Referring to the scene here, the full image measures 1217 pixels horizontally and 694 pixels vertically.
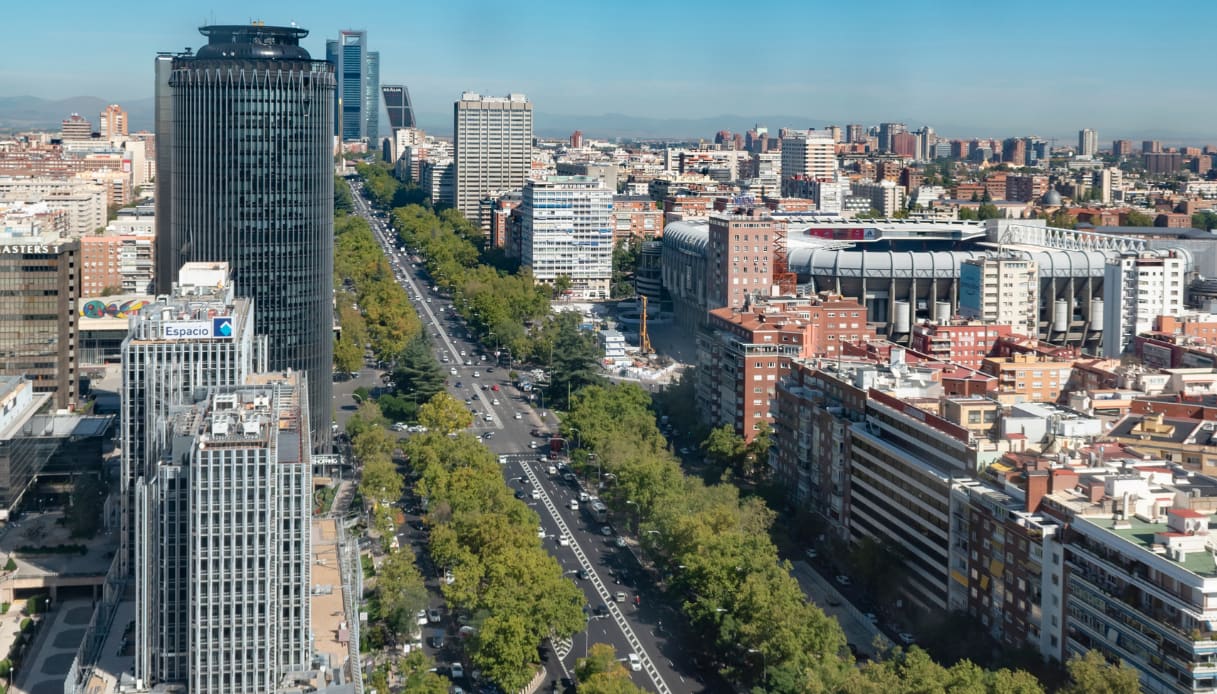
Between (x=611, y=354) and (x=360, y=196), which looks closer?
(x=611, y=354)

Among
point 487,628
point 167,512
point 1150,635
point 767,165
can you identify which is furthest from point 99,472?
point 767,165

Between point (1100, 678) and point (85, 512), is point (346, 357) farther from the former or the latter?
point (1100, 678)

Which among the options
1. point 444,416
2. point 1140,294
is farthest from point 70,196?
point 1140,294

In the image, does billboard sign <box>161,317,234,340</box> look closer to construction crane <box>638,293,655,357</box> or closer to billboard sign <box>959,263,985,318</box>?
construction crane <box>638,293,655,357</box>

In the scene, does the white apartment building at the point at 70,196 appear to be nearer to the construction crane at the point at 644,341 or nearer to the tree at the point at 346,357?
the tree at the point at 346,357

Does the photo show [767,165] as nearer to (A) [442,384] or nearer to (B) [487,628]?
(A) [442,384]

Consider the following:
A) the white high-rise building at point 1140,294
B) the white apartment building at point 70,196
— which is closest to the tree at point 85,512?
the white high-rise building at point 1140,294
